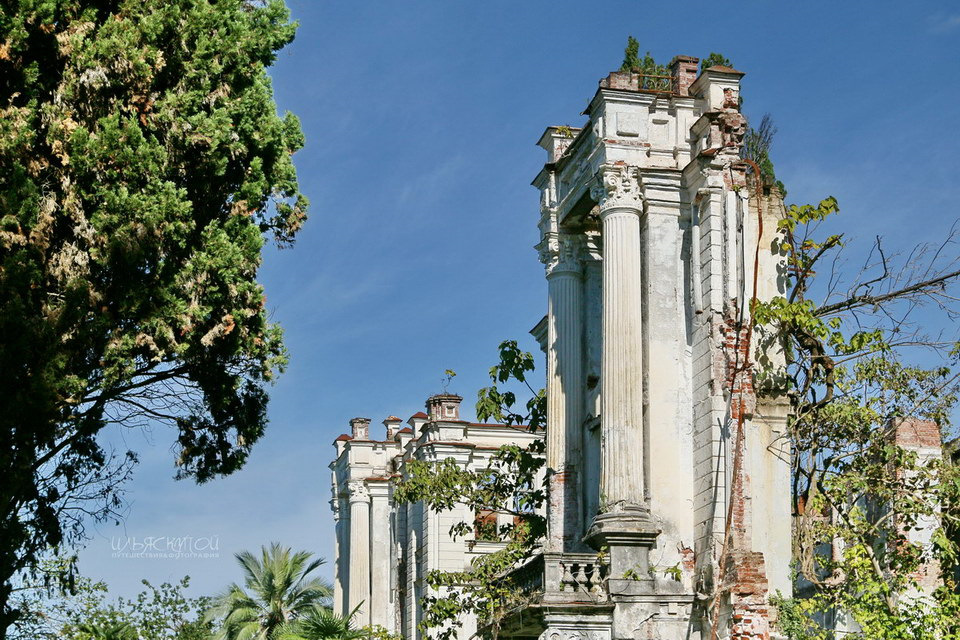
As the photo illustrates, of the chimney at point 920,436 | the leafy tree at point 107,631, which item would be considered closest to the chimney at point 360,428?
the leafy tree at point 107,631

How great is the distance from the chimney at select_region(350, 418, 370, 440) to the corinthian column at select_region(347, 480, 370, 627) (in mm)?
1790

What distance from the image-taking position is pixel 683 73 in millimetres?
22938

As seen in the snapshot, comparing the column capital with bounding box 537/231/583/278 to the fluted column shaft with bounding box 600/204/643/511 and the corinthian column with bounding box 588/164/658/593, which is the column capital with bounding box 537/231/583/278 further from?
the fluted column shaft with bounding box 600/204/643/511

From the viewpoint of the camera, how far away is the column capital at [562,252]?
25.1m

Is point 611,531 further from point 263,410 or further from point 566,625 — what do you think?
point 263,410

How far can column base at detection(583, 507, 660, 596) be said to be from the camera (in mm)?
20094

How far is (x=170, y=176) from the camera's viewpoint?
1839 cm

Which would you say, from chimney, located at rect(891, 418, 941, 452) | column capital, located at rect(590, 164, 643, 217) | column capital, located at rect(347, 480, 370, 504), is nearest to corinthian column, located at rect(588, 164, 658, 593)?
column capital, located at rect(590, 164, 643, 217)

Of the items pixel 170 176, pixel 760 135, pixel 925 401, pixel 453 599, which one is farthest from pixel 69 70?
pixel 760 135

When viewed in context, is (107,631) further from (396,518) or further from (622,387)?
(396,518)

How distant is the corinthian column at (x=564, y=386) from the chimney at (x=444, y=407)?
57.5 ft

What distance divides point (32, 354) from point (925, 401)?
14.6 m

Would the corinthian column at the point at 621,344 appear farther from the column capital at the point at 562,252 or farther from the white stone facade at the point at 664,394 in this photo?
the column capital at the point at 562,252

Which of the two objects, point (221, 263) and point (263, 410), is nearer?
point (221, 263)
